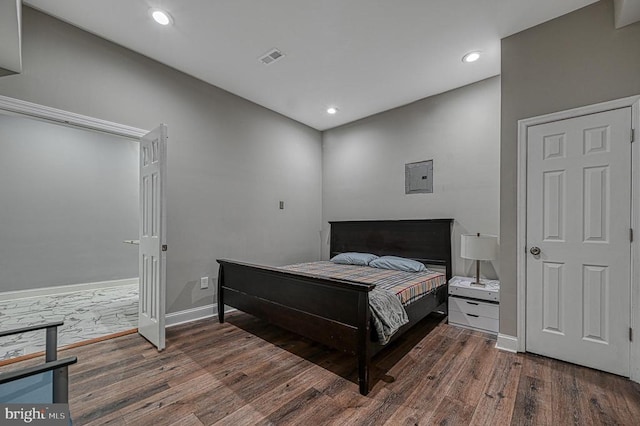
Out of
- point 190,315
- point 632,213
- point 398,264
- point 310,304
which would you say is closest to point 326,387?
point 310,304

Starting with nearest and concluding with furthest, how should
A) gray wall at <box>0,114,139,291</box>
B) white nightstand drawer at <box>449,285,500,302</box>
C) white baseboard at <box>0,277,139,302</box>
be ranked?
white nightstand drawer at <box>449,285,500,302</box>, white baseboard at <box>0,277,139,302</box>, gray wall at <box>0,114,139,291</box>

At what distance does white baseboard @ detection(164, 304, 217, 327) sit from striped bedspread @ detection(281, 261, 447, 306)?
115cm

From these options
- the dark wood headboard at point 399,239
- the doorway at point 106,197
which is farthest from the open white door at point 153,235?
the dark wood headboard at point 399,239

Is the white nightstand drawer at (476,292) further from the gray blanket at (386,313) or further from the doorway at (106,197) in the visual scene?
the doorway at (106,197)

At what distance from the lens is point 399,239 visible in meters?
4.02

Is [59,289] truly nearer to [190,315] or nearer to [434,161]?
[190,315]

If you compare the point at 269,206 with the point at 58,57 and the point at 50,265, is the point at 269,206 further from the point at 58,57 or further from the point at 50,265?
the point at 50,265

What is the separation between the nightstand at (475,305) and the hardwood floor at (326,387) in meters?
0.30

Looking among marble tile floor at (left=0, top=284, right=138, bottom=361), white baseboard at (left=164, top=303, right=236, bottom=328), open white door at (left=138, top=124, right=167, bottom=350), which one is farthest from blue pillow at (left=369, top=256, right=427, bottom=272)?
marble tile floor at (left=0, top=284, right=138, bottom=361)

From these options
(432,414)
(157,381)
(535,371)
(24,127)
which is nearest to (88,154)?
(24,127)

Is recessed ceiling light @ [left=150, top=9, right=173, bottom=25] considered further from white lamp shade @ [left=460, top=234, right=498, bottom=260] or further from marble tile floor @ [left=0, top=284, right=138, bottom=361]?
white lamp shade @ [left=460, top=234, right=498, bottom=260]

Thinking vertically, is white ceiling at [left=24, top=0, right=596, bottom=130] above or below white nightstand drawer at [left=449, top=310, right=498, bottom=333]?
above

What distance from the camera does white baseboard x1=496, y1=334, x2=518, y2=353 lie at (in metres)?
2.55

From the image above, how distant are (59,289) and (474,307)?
20.2 feet
